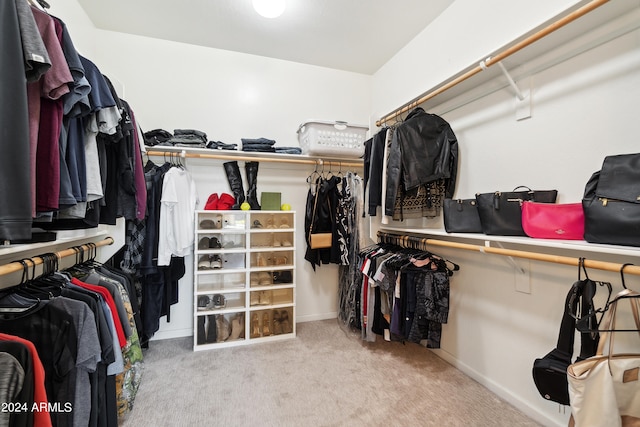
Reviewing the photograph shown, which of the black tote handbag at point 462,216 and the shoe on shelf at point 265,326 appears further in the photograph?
the shoe on shelf at point 265,326

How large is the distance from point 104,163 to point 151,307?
1443mm

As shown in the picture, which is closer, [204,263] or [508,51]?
[508,51]

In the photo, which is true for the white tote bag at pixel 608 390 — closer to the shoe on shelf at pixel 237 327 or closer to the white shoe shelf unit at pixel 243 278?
the white shoe shelf unit at pixel 243 278

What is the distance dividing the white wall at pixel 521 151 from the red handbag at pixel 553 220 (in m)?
0.22

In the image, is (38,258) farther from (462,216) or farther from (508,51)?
(508,51)

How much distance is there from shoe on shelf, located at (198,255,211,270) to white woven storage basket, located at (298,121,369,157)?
55.2 inches

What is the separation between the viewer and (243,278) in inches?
103

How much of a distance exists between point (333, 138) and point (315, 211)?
2.46ft

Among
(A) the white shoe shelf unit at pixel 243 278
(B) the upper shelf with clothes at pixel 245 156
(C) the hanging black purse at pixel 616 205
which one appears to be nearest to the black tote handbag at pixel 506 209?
(C) the hanging black purse at pixel 616 205

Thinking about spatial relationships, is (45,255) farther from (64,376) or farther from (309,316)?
(309,316)

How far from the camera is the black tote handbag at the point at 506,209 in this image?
4.76 feet

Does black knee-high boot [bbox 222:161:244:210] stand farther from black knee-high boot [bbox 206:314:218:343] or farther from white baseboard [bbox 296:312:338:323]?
white baseboard [bbox 296:312:338:323]

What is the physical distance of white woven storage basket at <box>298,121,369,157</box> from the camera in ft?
8.55

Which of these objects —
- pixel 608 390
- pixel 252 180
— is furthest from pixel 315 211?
pixel 608 390
